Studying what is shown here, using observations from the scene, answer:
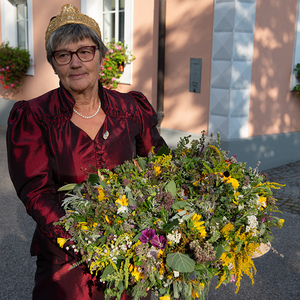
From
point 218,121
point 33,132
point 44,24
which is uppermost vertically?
point 44,24

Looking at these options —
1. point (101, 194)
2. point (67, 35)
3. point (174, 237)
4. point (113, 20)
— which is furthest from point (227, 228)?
point (113, 20)

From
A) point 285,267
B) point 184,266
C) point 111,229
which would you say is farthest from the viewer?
point 285,267

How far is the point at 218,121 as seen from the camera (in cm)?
692

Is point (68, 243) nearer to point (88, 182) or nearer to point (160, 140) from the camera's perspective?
point (88, 182)

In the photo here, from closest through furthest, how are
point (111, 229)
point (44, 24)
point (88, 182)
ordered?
point (111, 229) < point (88, 182) < point (44, 24)

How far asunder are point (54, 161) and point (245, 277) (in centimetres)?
265

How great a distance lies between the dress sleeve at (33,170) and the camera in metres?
1.92

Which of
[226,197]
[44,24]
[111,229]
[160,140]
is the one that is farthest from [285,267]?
[44,24]

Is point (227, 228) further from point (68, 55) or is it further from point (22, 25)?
point (22, 25)

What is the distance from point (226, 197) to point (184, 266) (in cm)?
38

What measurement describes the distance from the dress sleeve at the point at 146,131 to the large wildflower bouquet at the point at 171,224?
42cm

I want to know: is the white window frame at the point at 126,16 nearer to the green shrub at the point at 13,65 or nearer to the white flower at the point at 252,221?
the green shrub at the point at 13,65

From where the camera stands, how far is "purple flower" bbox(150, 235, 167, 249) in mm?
1548

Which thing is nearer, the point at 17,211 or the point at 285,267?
the point at 285,267
